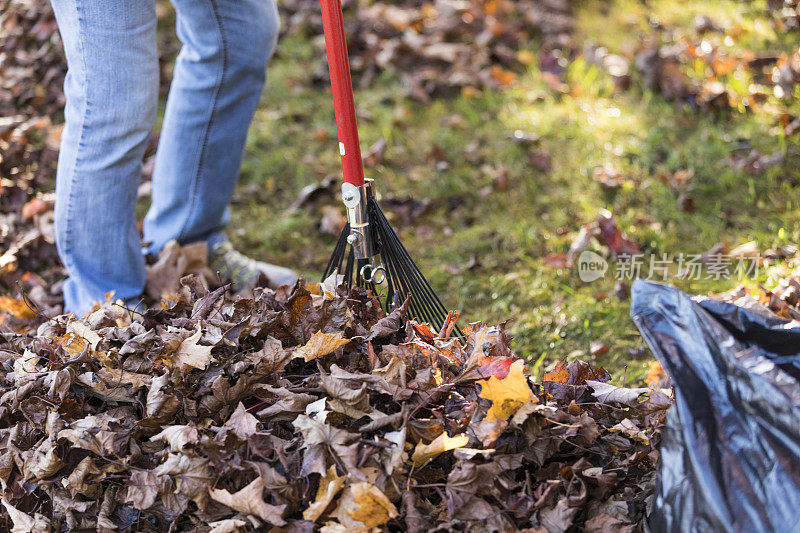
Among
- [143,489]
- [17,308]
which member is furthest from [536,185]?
[143,489]

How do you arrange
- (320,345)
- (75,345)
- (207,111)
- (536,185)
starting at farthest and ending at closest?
(536,185), (207,111), (75,345), (320,345)

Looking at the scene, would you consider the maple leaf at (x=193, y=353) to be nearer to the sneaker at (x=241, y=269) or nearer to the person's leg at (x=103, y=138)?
the person's leg at (x=103, y=138)

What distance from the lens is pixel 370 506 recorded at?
1288mm

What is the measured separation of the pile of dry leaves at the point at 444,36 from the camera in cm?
387

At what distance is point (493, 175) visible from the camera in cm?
314

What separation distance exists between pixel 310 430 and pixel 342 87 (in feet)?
3.04

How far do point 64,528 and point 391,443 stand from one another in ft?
2.39

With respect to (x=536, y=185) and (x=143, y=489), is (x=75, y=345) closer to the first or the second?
(x=143, y=489)

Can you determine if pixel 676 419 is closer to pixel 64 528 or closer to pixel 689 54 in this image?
pixel 64 528

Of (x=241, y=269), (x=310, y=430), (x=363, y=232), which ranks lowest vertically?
(x=241, y=269)

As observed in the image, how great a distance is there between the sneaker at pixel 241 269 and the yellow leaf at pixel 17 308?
2.06ft

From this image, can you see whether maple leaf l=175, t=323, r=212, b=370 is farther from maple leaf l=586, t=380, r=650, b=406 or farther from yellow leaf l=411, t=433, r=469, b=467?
maple leaf l=586, t=380, r=650, b=406

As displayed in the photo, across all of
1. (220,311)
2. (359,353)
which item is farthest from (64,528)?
(359,353)

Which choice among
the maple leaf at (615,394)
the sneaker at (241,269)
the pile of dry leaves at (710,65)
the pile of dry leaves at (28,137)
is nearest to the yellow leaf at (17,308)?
the pile of dry leaves at (28,137)
